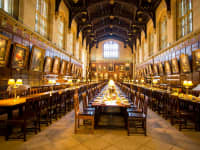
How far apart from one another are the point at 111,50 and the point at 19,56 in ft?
75.1

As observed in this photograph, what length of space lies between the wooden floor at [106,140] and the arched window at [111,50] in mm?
24060

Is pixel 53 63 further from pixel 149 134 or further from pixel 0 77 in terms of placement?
pixel 149 134

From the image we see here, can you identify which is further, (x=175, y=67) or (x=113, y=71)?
(x=113, y=71)

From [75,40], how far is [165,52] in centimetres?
1067

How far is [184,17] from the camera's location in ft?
26.6

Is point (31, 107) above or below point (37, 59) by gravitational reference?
below

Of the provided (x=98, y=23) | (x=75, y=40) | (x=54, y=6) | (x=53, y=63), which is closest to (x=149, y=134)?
(x=53, y=63)

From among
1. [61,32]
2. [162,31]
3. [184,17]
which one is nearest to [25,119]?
[184,17]

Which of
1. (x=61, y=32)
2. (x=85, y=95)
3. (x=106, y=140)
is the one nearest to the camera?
(x=106, y=140)

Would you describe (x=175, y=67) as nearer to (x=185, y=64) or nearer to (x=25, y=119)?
(x=185, y=64)

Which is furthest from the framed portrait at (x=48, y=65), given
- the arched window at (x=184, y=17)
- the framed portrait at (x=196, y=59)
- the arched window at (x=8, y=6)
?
the arched window at (x=184, y=17)

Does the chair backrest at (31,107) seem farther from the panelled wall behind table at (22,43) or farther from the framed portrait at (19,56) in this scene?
the framed portrait at (19,56)

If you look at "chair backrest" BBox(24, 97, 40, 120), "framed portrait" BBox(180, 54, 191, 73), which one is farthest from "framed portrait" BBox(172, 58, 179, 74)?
"chair backrest" BBox(24, 97, 40, 120)

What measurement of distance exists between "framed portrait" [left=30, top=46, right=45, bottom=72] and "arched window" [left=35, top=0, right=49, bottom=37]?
168 cm
